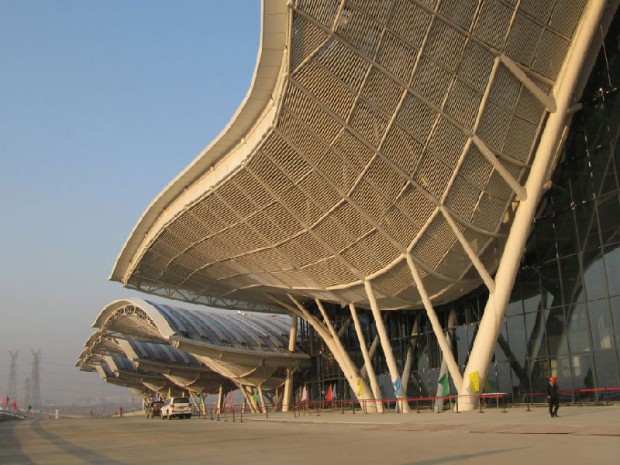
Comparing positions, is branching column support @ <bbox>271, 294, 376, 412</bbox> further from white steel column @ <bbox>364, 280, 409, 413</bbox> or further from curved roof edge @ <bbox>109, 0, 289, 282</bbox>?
curved roof edge @ <bbox>109, 0, 289, 282</bbox>

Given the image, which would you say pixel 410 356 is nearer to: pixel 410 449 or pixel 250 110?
pixel 250 110

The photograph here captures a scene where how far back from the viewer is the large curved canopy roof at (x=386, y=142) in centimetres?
2131

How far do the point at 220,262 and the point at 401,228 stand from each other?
13.8 m

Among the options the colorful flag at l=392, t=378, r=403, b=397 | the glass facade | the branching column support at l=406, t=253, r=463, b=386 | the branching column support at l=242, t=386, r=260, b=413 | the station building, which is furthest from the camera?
the branching column support at l=242, t=386, r=260, b=413

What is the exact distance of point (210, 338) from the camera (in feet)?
183

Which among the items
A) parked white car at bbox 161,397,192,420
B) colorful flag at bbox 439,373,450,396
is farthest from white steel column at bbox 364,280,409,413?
parked white car at bbox 161,397,192,420

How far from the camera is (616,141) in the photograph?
86.0ft

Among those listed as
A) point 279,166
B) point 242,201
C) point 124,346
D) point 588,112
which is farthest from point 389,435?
point 124,346

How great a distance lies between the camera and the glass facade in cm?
2603

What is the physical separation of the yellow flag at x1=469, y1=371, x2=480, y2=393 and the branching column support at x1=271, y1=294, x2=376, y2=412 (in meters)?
13.2

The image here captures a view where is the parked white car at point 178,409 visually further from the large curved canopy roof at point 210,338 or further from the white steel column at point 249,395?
the white steel column at point 249,395

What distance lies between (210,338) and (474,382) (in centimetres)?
3392

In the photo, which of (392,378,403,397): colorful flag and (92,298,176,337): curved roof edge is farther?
(92,298,176,337): curved roof edge

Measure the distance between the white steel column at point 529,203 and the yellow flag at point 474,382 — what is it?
0.11 m
